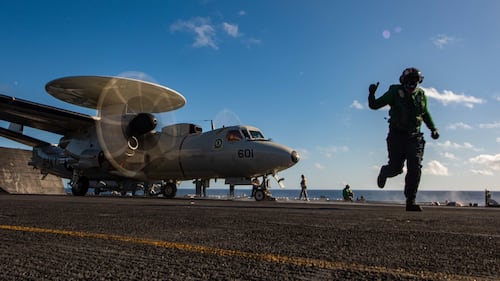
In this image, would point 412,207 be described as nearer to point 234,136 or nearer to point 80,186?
point 234,136

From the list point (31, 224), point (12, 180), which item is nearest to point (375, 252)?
point (31, 224)

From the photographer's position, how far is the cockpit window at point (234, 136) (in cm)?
1655

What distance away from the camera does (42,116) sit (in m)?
17.6

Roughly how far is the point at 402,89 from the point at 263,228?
16.6ft

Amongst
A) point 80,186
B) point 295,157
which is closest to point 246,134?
point 295,157

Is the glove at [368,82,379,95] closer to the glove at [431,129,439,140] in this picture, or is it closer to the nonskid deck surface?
the glove at [431,129,439,140]

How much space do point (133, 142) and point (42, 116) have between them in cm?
400

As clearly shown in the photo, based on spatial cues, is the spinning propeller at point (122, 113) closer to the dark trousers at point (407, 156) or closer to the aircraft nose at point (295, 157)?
the aircraft nose at point (295, 157)

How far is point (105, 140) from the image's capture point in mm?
17531

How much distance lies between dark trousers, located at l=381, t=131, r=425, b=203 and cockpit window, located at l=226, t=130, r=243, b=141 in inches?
355

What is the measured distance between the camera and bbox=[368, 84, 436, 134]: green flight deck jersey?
25.8 feet

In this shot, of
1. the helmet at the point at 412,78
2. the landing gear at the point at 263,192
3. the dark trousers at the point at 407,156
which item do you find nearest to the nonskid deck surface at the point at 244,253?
the dark trousers at the point at 407,156

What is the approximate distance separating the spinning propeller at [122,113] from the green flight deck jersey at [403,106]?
37.2 ft

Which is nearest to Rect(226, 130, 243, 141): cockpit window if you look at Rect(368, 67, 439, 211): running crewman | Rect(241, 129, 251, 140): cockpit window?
Rect(241, 129, 251, 140): cockpit window
